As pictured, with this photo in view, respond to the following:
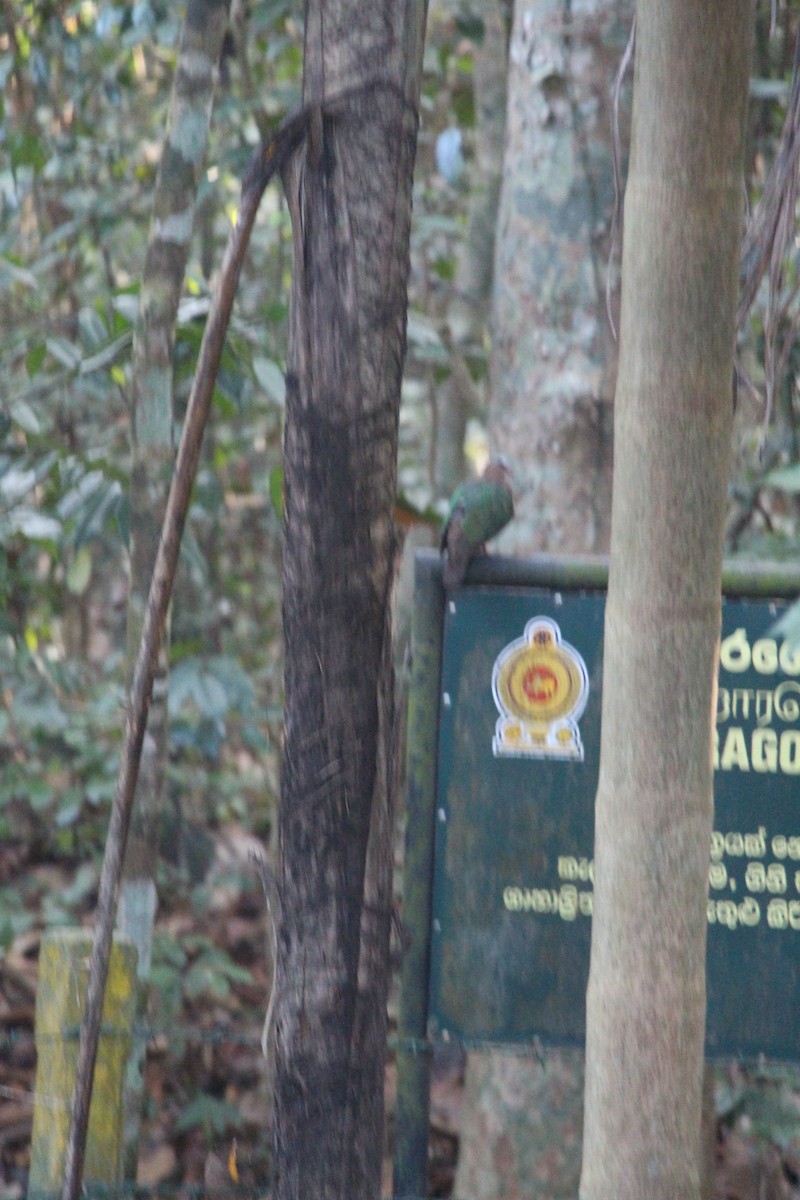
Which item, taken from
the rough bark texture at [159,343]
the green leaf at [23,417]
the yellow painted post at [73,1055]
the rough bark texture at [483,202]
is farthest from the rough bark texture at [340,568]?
the rough bark texture at [483,202]

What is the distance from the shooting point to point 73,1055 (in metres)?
2.02

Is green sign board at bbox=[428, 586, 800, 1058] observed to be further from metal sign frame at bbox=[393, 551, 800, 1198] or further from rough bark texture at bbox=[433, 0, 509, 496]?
rough bark texture at bbox=[433, 0, 509, 496]

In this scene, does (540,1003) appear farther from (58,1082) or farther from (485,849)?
(58,1082)

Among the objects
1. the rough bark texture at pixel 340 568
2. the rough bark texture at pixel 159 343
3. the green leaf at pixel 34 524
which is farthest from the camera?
the green leaf at pixel 34 524

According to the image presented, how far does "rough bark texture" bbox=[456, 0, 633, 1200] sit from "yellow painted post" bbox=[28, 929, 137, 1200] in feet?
3.40

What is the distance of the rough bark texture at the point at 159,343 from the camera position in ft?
8.93

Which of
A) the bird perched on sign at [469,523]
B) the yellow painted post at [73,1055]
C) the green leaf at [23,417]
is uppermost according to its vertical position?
the green leaf at [23,417]

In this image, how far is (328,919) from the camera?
1451 millimetres

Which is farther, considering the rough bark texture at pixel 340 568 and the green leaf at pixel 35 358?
the green leaf at pixel 35 358

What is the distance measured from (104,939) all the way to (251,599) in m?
3.85

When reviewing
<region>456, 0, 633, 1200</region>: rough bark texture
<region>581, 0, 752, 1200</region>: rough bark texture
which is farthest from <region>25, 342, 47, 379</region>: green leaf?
<region>581, 0, 752, 1200</region>: rough bark texture

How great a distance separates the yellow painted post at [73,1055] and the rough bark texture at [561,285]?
3.40ft

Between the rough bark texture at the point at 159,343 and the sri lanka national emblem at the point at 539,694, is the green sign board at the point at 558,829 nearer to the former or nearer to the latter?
the sri lanka national emblem at the point at 539,694

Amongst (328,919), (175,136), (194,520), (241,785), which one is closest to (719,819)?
(328,919)
